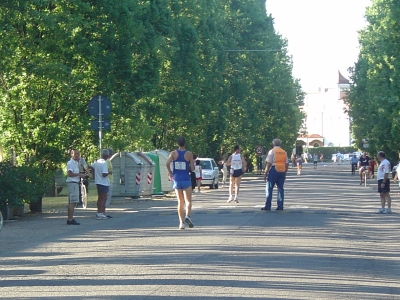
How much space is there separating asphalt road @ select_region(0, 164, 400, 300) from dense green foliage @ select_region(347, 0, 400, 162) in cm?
2260

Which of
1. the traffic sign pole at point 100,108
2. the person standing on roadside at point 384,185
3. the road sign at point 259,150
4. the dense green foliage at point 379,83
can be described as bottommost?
the person standing on roadside at point 384,185

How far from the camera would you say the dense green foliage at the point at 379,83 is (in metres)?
43.8

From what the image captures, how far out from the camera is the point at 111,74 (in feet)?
101

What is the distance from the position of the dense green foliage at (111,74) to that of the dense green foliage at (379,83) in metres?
10.2

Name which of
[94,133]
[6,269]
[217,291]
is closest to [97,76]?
[94,133]

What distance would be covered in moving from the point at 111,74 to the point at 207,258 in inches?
727

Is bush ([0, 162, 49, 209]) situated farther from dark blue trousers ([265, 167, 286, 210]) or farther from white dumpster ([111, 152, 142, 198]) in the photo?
white dumpster ([111, 152, 142, 198])

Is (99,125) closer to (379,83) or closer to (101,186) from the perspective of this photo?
(101,186)

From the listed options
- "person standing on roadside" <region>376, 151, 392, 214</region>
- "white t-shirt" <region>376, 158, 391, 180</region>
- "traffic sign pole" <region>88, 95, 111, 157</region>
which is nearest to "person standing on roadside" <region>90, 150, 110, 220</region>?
"traffic sign pole" <region>88, 95, 111, 157</region>

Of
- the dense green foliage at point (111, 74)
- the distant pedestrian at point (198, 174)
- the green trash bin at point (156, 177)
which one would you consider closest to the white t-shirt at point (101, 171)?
the dense green foliage at point (111, 74)

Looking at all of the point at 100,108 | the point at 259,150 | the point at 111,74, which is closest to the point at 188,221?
the point at 100,108

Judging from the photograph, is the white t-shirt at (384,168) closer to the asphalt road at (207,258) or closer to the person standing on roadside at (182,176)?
the asphalt road at (207,258)

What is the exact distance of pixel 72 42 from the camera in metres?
27.1

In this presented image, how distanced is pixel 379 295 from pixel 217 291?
5.88 feet
